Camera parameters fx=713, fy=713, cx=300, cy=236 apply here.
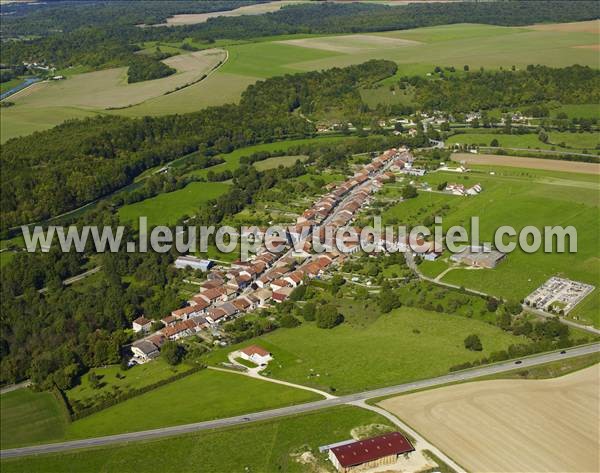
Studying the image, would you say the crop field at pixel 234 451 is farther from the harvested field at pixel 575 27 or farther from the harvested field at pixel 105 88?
the harvested field at pixel 575 27

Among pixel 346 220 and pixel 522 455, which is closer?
pixel 522 455

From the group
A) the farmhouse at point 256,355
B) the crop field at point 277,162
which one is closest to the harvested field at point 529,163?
the crop field at point 277,162

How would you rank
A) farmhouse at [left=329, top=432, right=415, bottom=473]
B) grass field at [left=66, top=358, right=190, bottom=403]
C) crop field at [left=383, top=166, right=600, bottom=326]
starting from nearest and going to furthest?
1. farmhouse at [left=329, top=432, right=415, bottom=473]
2. grass field at [left=66, top=358, right=190, bottom=403]
3. crop field at [left=383, top=166, right=600, bottom=326]

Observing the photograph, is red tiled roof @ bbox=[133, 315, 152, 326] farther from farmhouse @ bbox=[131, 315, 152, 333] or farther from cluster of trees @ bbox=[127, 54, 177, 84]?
cluster of trees @ bbox=[127, 54, 177, 84]

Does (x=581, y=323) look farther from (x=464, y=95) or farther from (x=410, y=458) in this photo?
(x=464, y=95)

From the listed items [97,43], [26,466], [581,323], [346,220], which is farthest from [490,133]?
[97,43]

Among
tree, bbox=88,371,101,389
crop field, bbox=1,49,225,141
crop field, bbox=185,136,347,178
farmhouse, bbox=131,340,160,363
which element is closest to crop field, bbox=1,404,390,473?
tree, bbox=88,371,101,389

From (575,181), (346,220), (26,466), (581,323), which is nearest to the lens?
(26,466)

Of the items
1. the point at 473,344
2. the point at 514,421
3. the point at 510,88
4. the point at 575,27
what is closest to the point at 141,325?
the point at 473,344
